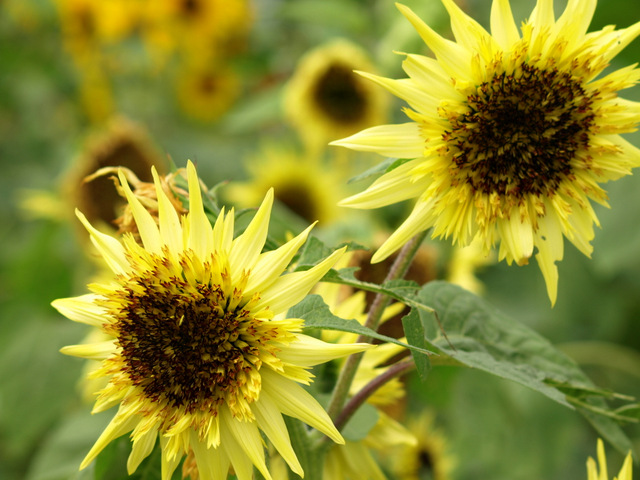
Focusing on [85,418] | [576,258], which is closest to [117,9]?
[85,418]

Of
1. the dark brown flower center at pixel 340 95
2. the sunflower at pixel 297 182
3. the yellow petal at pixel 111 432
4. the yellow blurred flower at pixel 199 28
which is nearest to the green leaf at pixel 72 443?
the yellow petal at pixel 111 432

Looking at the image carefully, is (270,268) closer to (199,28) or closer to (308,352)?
(308,352)

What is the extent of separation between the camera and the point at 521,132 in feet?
1.22

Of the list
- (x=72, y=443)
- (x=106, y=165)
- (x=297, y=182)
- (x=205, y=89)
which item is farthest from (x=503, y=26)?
(x=205, y=89)

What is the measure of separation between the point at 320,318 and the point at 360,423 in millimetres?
115

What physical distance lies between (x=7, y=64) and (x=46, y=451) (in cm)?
104

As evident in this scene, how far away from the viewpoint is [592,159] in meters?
0.36

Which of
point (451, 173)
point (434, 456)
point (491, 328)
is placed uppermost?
point (451, 173)

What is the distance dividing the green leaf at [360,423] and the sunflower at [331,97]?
0.77m

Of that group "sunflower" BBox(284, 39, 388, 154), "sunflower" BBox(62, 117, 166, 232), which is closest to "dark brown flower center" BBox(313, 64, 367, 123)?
"sunflower" BBox(284, 39, 388, 154)

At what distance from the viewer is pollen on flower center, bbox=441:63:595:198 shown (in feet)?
1.18

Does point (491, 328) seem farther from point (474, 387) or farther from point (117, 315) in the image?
point (474, 387)

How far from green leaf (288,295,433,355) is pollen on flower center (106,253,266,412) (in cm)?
2

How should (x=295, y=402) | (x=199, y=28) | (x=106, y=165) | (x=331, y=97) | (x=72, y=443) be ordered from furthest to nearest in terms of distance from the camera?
(x=199, y=28), (x=331, y=97), (x=106, y=165), (x=72, y=443), (x=295, y=402)
